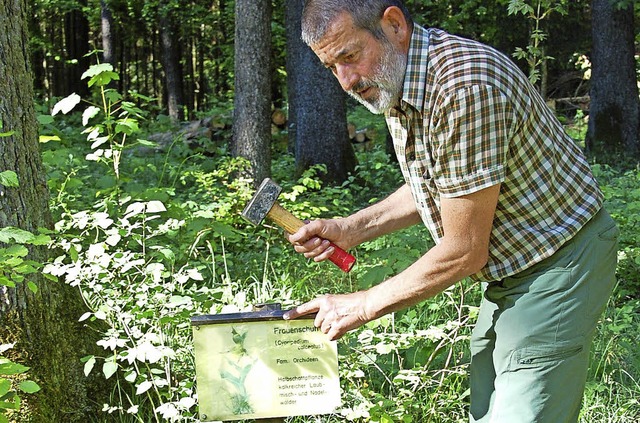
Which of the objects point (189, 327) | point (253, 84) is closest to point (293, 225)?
point (189, 327)

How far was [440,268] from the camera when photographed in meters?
2.37

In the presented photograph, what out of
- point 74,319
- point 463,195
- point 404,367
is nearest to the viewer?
point 463,195

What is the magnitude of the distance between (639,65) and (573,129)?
7.21 feet

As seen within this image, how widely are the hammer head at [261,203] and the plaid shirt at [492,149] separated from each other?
1.55ft

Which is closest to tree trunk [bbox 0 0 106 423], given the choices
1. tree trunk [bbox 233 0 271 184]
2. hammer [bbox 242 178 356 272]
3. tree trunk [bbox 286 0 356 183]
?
hammer [bbox 242 178 356 272]

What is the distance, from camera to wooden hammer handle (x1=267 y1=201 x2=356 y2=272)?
274 cm

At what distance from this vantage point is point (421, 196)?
2.58m

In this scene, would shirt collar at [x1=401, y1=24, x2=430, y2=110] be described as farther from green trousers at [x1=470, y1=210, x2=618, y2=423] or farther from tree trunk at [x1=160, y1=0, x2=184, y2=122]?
tree trunk at [x1=160, y1=0, x2=184, y2=122]

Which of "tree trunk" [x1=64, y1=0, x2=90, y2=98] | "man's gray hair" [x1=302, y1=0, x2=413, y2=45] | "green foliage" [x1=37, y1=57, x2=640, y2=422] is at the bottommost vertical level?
"green foliage" [x1=37, y1=57, x2=640, y2=422]

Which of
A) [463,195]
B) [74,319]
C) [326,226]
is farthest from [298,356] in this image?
[74,319]

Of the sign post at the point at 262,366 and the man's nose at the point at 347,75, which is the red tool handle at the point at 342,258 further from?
the man's nose at the point at 347,75

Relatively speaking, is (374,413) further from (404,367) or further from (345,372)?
(404,367)

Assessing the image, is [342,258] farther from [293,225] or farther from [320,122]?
[320,122]

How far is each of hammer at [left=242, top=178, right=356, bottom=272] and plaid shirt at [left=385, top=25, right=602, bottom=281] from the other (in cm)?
35
